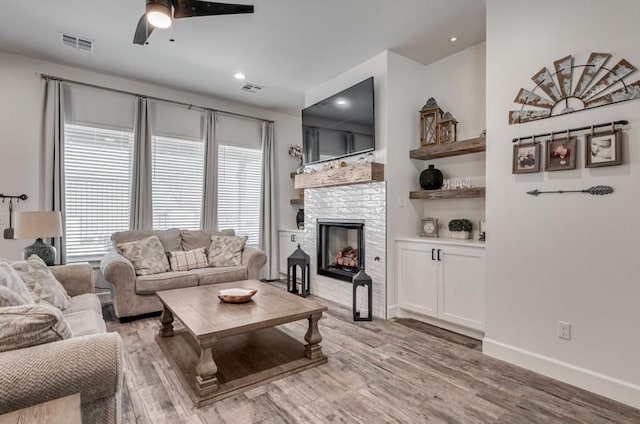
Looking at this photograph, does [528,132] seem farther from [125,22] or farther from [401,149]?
[125,22]

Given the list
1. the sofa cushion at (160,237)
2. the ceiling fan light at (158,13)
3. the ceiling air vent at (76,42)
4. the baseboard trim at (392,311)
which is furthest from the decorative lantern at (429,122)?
the ceiling air vent at (76,42)

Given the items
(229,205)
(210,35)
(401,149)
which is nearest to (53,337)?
(210,35)

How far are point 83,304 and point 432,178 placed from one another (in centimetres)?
350

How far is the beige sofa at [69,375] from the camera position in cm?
108

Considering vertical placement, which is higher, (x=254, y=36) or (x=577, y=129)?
(x=254, y=36)

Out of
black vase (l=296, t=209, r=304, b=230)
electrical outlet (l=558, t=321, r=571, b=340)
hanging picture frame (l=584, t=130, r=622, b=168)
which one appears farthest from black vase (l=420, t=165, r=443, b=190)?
black vase (l=296, t=209, r=304, b=230)

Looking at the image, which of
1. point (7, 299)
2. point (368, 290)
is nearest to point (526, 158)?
point (368, 290)

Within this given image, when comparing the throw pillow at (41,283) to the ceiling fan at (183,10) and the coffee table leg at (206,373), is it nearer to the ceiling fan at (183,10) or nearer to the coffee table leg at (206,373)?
the coffee table leg at (206,373)

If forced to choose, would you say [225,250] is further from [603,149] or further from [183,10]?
[603,149]

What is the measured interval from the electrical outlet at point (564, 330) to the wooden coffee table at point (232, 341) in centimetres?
170

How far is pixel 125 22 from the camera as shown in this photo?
10.2ft

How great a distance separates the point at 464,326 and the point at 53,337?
3091 millimetres

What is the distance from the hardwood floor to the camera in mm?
1917

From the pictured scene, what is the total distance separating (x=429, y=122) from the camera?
381 cm
